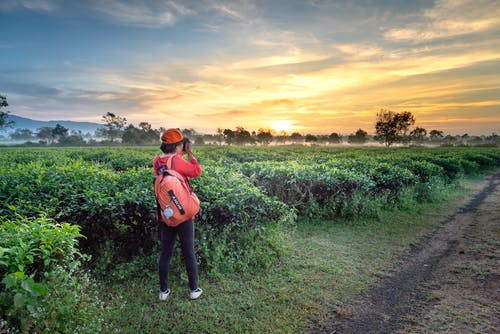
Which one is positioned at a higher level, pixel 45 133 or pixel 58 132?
pixel 45 133

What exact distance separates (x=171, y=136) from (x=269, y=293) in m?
2.97

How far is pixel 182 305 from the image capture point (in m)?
4.10

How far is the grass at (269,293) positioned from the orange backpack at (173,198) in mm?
1325

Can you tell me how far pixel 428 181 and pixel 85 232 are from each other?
45.8 ft

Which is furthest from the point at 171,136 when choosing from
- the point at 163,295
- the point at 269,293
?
the point at 269,293

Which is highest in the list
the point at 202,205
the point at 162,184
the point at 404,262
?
the point at 162,184

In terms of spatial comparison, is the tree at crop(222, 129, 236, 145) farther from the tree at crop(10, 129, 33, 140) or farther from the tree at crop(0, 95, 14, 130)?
the tree at crop(10, 129, 33, 140)

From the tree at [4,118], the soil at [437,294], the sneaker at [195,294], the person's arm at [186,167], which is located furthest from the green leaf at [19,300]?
the tree at [4,118]

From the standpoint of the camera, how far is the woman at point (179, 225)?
3906 millimetres

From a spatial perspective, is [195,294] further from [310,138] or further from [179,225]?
[310,138]

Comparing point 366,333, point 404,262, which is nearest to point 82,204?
point 366,333

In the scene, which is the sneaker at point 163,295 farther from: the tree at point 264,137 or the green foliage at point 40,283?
the tree at point 264,137

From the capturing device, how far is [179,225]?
3.98 meters

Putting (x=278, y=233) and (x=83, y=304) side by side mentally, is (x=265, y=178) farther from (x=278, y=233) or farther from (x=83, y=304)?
(x=83, y=304)
